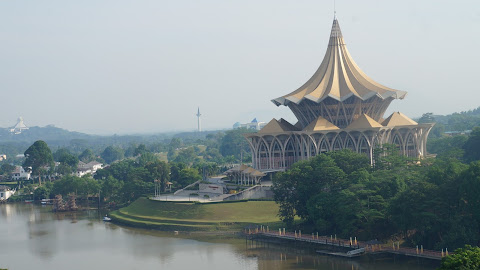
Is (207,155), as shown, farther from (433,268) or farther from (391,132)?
(433,268)

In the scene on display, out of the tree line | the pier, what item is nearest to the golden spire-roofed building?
the tree line

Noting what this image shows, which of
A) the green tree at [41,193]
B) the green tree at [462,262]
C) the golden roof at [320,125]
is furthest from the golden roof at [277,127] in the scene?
the green tree at [462,262]

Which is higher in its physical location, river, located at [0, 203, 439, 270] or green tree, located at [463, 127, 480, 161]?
green tree, located at [463, 127, 480, 161]

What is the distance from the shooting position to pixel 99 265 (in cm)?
5319

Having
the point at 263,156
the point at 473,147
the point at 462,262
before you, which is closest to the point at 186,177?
the point at 263,156

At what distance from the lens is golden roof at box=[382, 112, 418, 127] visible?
3180 inches

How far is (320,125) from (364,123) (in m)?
4.87

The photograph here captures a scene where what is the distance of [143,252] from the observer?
57719 mm

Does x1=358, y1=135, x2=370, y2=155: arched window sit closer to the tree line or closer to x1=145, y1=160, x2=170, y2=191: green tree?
the tree line

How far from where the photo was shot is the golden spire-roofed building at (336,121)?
7869cm

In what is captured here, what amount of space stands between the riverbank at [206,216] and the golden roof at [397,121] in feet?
64.0

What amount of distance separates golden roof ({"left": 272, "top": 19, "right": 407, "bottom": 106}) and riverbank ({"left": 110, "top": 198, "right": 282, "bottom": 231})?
16726mm

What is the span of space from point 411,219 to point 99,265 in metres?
22.8

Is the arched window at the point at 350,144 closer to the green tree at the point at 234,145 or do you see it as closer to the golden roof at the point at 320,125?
the golden roof at the point at 320,125
